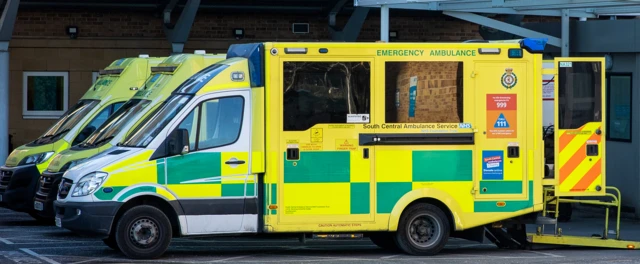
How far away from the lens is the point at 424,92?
42.7 feet

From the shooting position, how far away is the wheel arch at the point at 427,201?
42.6 ft

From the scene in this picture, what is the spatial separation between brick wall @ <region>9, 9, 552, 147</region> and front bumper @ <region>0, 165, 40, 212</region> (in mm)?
8274

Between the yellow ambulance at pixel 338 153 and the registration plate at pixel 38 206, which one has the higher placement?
the yellow ambulance at pixel 338 153

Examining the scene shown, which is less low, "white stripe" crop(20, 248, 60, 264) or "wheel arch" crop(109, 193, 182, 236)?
"wheel arch" crop(109, 193, 182, 236)

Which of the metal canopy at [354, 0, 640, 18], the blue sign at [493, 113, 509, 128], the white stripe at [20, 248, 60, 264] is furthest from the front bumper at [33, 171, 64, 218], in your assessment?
the metal canopy at [354, 0, 640, 18]

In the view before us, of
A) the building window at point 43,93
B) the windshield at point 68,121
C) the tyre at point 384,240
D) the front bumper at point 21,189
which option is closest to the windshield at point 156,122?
the tyre at point 384,240

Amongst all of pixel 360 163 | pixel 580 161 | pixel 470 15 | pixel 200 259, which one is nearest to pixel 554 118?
pixel 580 161

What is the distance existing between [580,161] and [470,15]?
20.9ft

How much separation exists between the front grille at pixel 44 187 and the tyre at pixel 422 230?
4.44m

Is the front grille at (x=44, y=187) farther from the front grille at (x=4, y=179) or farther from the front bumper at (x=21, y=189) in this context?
the front grille at (x=4, y=179)

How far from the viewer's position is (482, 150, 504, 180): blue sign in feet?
43.1

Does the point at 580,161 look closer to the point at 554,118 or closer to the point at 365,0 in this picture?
the point at 554,118

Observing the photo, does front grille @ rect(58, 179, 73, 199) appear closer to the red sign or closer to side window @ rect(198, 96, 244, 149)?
side window @ rect(198, 96, 244, 149)

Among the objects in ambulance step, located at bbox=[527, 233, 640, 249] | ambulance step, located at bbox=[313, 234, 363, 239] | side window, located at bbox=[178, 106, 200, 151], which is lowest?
ambulance step, located at bbox=[527, 233, 640, 249]
